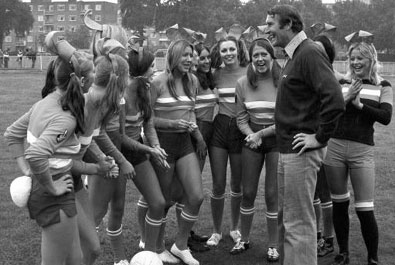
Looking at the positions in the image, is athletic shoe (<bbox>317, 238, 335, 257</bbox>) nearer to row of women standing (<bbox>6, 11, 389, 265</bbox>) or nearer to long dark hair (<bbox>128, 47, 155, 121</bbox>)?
row of women standing (<bbox>6, 11, 389, 265</bbox>)

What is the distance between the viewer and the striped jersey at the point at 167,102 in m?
5.66

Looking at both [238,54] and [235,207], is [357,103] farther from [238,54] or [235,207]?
[235,207]

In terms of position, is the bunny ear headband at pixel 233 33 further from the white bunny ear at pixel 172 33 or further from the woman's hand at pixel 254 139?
the woman's hand at pixel 254 139

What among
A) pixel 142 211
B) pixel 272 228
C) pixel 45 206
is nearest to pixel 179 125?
pixel 142 211

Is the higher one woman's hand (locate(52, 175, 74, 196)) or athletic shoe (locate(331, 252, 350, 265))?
woman's hand (locate(52, 175, 74, 196))

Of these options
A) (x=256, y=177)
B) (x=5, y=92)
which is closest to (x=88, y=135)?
(x=256, y=177)

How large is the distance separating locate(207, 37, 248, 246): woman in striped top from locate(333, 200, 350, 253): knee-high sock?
1133 mm

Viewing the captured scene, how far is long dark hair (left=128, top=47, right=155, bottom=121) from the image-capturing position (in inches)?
209

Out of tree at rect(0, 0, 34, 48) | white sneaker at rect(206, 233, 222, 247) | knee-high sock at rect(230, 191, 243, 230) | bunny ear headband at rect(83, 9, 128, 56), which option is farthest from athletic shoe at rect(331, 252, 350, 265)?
tree at rect(0, 0, 34, 48)

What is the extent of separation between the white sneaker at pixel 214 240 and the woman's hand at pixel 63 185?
2816 millimetres

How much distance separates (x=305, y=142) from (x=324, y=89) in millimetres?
446

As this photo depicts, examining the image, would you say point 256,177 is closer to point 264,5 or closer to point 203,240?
point 203,240

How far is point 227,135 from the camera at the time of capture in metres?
6.09

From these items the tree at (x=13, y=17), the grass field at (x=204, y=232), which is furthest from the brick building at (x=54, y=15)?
the grass field at (x=204, y=232)
